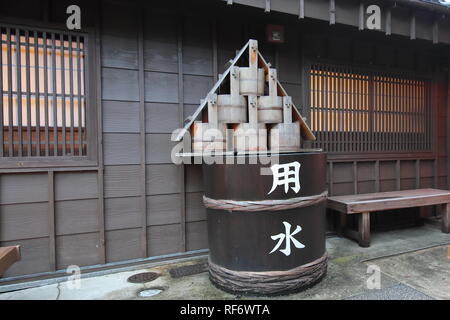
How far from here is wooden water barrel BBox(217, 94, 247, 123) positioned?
3672mm

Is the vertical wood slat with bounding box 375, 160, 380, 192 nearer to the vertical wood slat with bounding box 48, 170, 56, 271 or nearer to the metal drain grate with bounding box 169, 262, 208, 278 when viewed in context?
the metal drain grate with bounding box 169, 262, 208, 278

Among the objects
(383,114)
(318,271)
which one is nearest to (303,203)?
(318,271)

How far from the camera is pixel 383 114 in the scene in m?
5.91

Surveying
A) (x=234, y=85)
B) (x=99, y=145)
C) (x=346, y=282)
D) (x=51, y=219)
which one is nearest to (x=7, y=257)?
(x=51, y=219)

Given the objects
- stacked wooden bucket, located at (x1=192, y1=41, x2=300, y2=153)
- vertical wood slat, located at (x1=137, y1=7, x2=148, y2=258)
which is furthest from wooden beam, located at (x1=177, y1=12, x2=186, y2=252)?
stacked wooden bucket, located at (x1=192, y1=41, x2=300, y2=153)

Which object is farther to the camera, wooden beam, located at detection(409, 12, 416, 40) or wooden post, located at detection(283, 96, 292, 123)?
wooden beam, located at detection(409, 12, 416, 40)

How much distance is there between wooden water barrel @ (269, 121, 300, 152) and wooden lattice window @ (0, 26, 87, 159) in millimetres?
2746

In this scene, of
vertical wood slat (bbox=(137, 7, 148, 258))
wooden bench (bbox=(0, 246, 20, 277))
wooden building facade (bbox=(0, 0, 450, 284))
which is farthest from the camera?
vertical wood slat (bbox=(137, 7, 148, 258))

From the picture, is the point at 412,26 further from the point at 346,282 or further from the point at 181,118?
the point at 346,282

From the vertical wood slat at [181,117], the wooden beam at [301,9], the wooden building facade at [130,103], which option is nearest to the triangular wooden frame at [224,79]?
the vertical wood slat at [181,117]

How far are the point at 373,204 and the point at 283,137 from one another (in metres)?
2.28

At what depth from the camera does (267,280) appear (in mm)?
3170
